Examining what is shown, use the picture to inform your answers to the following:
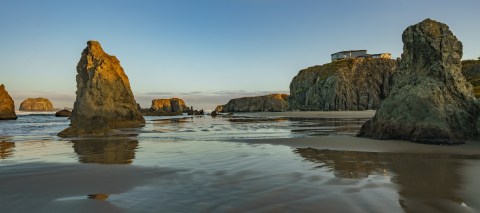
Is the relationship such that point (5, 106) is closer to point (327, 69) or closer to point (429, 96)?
point (429, 96)

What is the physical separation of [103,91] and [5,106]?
56.9 m

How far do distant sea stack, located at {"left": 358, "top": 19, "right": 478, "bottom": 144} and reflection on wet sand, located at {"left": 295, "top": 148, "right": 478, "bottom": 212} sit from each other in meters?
5.43

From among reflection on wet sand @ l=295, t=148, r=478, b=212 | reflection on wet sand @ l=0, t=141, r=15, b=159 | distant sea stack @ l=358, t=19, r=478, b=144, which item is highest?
distant sea stack @ l=358, t=19, r=478, b=144

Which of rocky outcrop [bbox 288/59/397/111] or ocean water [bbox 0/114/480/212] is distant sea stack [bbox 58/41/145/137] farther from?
rocky outcrop [bbox 288/59/397/111]

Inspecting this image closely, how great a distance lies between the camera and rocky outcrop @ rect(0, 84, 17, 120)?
269ft

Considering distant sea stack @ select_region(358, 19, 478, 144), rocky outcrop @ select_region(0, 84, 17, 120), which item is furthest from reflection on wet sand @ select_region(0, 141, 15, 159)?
rocky outcrop @ select_region(0, 84, 17, 120)

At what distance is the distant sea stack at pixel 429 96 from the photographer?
1795 cm

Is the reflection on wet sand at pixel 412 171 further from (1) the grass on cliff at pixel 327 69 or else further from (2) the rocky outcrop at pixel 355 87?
(1) the grass on cliff at pixel 327 69

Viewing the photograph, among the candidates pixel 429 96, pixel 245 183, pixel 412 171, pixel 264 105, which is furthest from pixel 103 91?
pixel 264 105

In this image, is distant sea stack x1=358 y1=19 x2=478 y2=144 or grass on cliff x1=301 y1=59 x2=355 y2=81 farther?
grass on cliff x1=301 y1=59 x2=355 y2=81

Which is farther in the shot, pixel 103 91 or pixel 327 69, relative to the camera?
pixel 327 69

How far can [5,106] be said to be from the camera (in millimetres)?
83500

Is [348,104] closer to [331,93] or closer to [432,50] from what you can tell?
[331,93]

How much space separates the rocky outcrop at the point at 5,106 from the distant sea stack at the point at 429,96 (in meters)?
88.5
